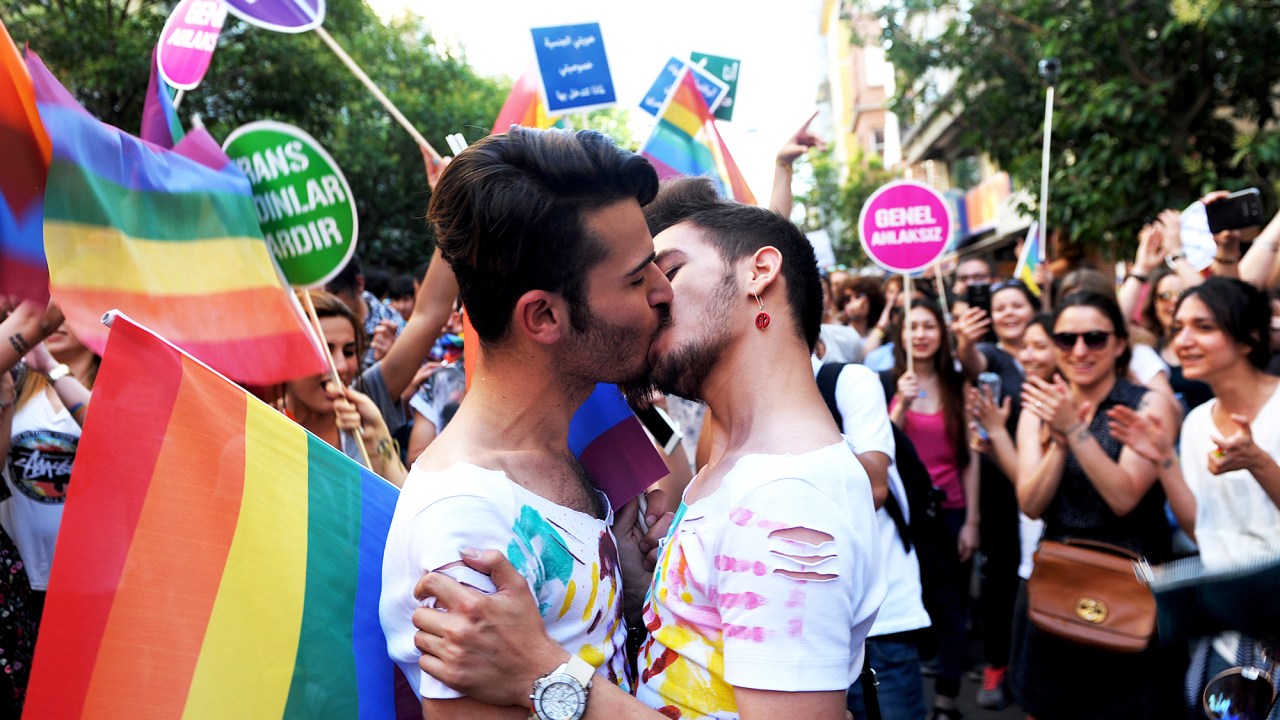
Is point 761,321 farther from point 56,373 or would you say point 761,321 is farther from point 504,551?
point 56,373

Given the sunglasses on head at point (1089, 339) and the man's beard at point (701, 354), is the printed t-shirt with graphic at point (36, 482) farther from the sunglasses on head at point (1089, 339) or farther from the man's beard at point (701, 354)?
the sunglasses on head at point (1089, 339)

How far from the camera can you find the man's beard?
1906mm

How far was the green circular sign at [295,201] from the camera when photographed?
132 inches

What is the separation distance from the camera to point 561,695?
1577mm

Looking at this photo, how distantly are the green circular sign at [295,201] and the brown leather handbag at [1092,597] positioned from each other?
2684 mm

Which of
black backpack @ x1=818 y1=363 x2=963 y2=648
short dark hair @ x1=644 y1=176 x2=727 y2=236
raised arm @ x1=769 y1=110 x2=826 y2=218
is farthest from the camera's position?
black backpack @ x1=818 y1=363 x2=963 y2=648

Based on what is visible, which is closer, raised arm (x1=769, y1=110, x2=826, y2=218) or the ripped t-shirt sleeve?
the ripped t-shirt sleeve

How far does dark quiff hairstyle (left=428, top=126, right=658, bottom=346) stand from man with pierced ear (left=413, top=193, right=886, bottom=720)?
0.24 meters

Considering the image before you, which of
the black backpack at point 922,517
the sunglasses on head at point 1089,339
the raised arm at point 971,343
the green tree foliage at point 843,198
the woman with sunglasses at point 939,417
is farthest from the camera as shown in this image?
the green tree foliage at point 843,198

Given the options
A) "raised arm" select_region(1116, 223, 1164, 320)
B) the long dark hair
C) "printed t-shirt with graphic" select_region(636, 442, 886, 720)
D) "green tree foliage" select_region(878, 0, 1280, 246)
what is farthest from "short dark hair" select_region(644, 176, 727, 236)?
"green tree foliage" select_region(878, 0, 1280, 246)

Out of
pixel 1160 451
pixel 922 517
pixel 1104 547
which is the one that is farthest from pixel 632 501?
pixel 1160 451

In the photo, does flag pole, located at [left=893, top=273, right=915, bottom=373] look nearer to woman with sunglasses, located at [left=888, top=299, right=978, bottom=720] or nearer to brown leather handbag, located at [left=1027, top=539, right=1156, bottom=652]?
woman with sunglasses, located at [left=888, top=299, right=978, bottom=720]

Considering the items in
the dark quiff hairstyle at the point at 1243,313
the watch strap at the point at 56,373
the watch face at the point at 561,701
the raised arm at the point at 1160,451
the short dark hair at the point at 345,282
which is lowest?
the raised arm at the point at 1160,451

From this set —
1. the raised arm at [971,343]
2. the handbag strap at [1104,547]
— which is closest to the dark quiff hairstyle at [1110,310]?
the handbag strap at [1104,547]
